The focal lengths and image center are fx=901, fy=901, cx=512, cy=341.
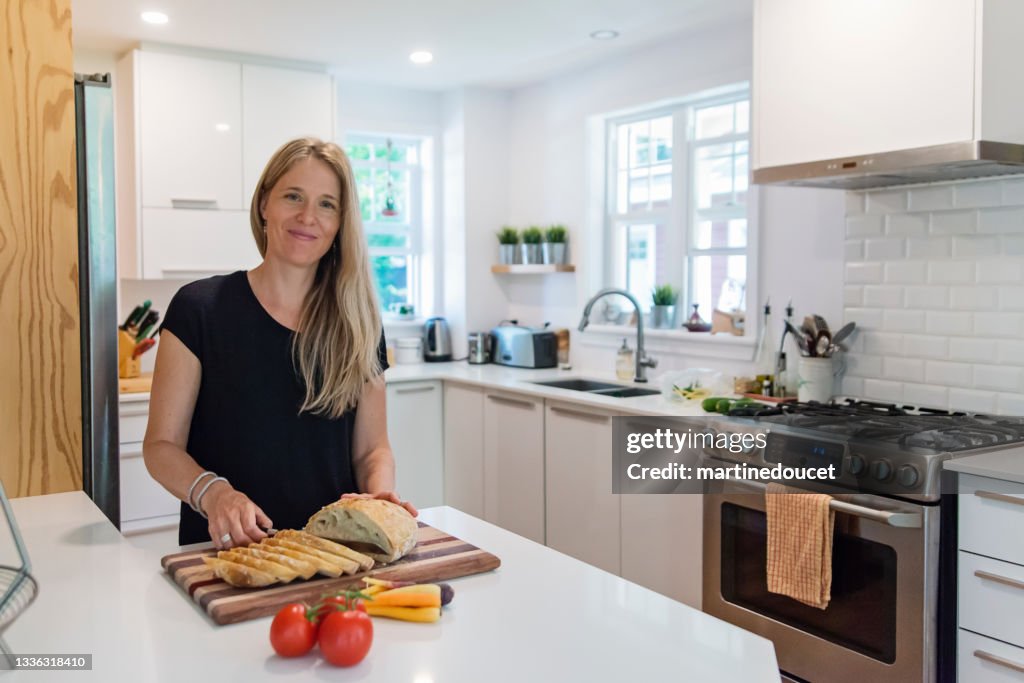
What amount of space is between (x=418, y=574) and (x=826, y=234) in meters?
2.46

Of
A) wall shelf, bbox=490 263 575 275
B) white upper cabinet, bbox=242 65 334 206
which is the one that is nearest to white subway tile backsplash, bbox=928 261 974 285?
wall shelf, bbox=490 263 575 275

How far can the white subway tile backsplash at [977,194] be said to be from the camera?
2756 millimetres

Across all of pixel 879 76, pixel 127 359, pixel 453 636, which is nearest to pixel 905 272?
pixel 879 76

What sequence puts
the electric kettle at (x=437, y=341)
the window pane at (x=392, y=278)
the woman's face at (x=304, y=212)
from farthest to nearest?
the window pane at (x=392, y=278), the electric kettle at (x=437, y=341), the woman's face at (x=304, y=212)

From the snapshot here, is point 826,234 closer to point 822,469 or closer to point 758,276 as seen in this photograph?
point 758,276

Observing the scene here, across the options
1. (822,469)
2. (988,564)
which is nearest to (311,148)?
(822,469)

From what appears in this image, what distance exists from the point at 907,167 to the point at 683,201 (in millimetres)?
1582

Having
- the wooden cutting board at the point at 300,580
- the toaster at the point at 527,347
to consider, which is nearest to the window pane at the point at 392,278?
the toaster at the point at 527,347

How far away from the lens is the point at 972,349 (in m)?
2.85

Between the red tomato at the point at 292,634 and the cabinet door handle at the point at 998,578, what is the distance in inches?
67.6

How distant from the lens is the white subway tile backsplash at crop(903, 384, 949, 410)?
9.64ft

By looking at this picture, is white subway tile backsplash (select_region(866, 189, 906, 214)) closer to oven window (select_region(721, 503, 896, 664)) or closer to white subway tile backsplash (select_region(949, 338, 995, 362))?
white subway tile backsplash (select_region(949, 338, 995, 362))

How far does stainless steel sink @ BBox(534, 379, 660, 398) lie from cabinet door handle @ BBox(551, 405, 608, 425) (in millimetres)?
202

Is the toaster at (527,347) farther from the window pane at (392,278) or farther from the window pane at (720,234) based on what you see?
the window pane at (720,234)
